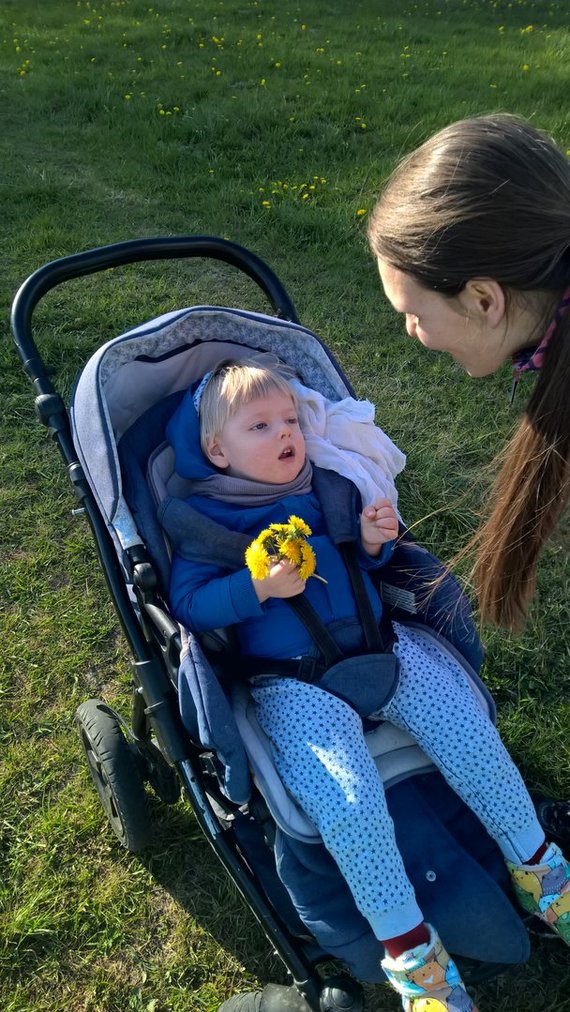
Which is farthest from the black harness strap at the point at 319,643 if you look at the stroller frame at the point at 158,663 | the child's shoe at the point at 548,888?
the child's shoe at the point at 548,888

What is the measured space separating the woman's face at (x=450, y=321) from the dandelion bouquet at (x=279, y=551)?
57 cm

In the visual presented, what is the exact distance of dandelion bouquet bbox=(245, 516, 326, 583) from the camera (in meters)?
1.98

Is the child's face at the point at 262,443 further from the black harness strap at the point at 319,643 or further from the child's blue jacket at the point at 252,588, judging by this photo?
the black harness strap at the point at 319,643

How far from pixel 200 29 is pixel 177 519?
8.72 m

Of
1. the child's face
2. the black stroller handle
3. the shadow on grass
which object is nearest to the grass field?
the shadow on grass

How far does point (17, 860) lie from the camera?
2389 millimetres

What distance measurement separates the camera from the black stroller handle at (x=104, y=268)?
2205 mm

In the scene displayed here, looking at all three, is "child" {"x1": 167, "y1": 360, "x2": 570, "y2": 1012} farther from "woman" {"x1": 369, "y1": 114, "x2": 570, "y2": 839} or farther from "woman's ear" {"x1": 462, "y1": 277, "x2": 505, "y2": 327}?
"woman's ear" {"x1": 462, "y1": 277, "x2": 505, "y2": 327}

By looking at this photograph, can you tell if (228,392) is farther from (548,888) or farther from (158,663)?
(548,888)

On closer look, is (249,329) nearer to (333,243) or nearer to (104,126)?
(333,243)

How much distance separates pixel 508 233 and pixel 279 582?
3.06 feet

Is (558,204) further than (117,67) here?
No

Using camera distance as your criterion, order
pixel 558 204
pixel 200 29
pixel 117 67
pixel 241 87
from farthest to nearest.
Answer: pixel 200 29 → pixel 117 67 → pixel 241 87 → pixel 558 204

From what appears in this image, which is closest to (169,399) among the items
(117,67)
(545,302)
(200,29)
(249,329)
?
(249,329)
